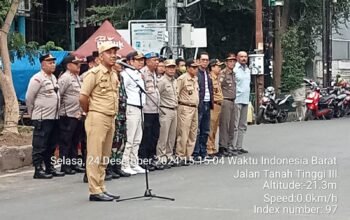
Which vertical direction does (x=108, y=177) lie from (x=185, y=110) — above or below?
below

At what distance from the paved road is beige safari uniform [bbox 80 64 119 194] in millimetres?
408

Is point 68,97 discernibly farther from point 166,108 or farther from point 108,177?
point 166,108

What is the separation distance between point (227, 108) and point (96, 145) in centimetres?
546

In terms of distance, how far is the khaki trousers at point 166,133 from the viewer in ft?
41.6

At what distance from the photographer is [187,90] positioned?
13133 mm

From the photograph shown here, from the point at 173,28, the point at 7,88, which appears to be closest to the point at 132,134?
the point at 7,88

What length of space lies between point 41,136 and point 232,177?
302 cm

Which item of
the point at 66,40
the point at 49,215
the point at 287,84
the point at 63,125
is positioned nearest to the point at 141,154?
the point at 63,125

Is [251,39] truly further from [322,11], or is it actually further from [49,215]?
[49,215]

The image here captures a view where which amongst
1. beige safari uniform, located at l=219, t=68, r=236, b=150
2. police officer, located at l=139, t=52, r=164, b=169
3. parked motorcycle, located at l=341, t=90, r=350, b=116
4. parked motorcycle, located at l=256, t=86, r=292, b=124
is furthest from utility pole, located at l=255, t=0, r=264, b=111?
police officer, located at l=139, t=52, r=164, b=169

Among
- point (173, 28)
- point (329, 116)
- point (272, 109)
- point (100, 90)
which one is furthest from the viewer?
point (329, 116)

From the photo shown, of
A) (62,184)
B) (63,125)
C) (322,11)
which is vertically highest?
(322,11)

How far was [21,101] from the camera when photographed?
851 inches

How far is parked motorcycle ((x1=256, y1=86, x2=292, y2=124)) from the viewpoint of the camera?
2391 centimetres
